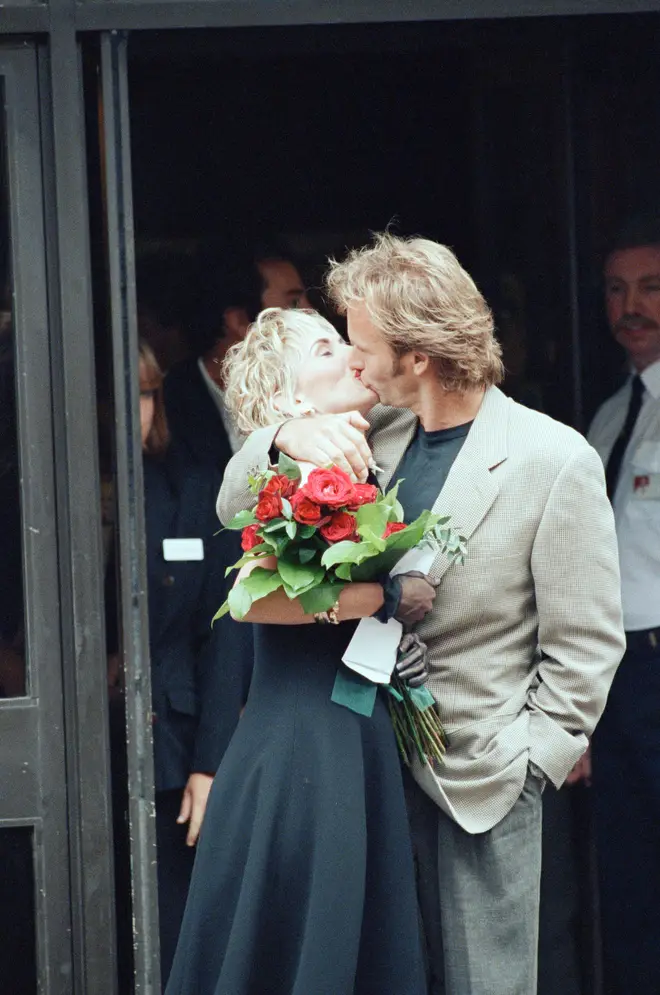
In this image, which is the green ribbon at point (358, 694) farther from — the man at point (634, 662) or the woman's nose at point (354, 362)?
the man at point (634, 662)

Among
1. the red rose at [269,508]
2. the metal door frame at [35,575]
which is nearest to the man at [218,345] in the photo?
the metal door frame at [35,575]

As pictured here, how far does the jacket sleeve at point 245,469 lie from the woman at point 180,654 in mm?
730

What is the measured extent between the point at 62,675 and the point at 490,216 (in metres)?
1.98

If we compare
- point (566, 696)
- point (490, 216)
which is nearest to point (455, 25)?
point (490, 216)

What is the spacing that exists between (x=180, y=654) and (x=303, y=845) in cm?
100

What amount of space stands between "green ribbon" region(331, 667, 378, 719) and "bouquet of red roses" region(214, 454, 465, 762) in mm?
146

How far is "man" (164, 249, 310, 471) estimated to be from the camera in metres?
3.55

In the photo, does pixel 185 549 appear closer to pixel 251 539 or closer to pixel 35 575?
pixel 35 575

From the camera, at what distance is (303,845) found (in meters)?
2.45

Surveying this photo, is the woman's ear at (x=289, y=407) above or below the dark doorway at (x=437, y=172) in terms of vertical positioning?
below

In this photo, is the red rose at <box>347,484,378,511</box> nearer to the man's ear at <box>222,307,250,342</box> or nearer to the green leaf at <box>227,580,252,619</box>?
the green leaf at <box>227,580,252,619</box>

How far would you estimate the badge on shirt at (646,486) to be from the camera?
361 centimetres

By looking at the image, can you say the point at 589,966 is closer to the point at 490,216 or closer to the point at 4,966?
the point at 4,966

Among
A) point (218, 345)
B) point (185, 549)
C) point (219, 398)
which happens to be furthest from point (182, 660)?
point (218, 345)
